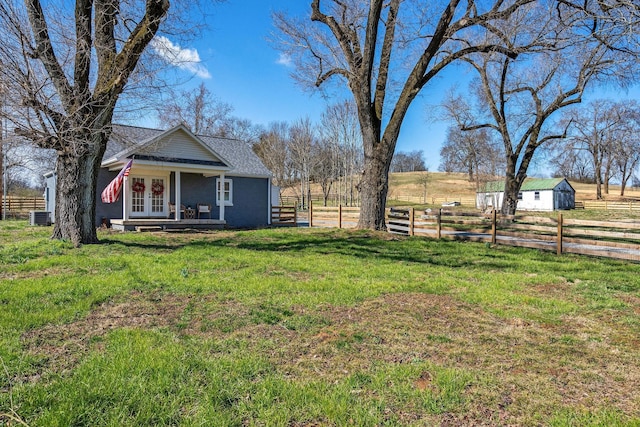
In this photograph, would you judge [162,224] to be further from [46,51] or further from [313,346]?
[313,346]

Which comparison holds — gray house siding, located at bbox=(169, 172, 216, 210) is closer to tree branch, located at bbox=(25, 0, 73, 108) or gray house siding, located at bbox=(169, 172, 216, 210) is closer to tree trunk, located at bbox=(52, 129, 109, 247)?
tree trunk, located at bbox=(52, 129, 109, 247)

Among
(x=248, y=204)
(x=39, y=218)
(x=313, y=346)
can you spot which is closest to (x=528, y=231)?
(x=313, y=346)

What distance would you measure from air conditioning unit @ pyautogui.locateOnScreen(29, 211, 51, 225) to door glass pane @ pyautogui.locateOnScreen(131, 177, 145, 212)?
5.56m

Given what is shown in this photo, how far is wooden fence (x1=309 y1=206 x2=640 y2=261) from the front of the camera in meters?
9.23

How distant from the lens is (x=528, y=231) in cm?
1326

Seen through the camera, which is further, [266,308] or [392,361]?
[266,308]

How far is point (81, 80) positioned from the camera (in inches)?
376

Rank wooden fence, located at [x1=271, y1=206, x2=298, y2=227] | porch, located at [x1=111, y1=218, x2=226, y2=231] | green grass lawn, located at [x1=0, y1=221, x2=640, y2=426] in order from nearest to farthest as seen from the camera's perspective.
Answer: green grass lawn, located at [x1=0, y1=221, x2=640, y2=426]
porch, located at [x1=111, y1=218, x2=226, y2=231]
wooden fence, located at [x1=271, y1=206, x2=298, y2=227]

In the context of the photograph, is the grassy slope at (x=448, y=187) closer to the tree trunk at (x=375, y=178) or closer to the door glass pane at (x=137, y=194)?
the door glass pane at (x=137, y=194)

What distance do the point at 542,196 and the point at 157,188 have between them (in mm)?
47255

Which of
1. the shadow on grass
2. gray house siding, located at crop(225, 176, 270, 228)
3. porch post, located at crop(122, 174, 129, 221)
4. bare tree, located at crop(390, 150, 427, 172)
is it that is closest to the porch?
porch post, located at crop(122, 174, 129, 221)

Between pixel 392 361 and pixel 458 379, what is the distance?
22.1 inches

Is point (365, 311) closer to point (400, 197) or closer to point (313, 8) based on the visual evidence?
point (313, 8)

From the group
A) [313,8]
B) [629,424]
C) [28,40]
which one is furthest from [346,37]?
[629,424]
